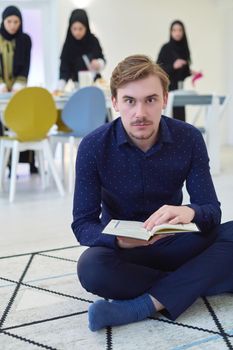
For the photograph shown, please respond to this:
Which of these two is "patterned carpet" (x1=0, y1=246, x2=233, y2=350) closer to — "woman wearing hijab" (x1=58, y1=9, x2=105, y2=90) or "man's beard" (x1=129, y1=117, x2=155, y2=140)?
"man's beard" (x1=129, y1=117, x2=155, y2=140)

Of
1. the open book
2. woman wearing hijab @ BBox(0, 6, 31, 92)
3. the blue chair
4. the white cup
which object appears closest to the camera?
the open book

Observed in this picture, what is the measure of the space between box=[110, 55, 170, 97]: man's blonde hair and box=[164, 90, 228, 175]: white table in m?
2.39

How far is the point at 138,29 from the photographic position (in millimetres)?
5918

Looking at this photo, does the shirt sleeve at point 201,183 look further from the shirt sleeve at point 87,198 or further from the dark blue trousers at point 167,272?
the shirt sleeve at point 87,198

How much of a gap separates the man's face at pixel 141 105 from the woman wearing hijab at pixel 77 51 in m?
2.78

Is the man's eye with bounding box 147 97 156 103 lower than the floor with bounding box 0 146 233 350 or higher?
higher

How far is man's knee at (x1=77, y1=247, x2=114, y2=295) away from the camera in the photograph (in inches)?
51.4

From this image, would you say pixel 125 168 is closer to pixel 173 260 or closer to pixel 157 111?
pixel 157 111

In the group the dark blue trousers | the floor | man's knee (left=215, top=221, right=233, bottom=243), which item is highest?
man's knee (left=215, top=221, right=233, bottom=243)

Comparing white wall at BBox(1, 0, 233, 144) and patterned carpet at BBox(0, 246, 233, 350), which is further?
white wall at BBox(1, 0, 233, 144)

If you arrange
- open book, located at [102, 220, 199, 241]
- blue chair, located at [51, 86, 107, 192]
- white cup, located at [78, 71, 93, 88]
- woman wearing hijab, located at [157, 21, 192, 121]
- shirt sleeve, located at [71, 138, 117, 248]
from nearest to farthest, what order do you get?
open book, located at [102, 220, 199, 241] < shirt sleeve, located at [71, 138, 117, 248] < blue chair, located at [51, 86, 107, 192] < white cup, located at [78, 71, 93, 88] < woman wearing hijab, located at [157, 21, 192, 121]

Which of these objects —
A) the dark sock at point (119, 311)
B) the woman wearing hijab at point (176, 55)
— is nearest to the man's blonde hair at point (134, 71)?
the dark sock at point (119, 311)

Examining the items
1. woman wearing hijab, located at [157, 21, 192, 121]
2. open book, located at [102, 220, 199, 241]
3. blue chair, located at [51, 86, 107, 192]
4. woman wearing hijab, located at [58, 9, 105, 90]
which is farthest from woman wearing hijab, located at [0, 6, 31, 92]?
open book, located at [102, 220, 199, 241]

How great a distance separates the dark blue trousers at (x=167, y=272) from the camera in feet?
4.27
